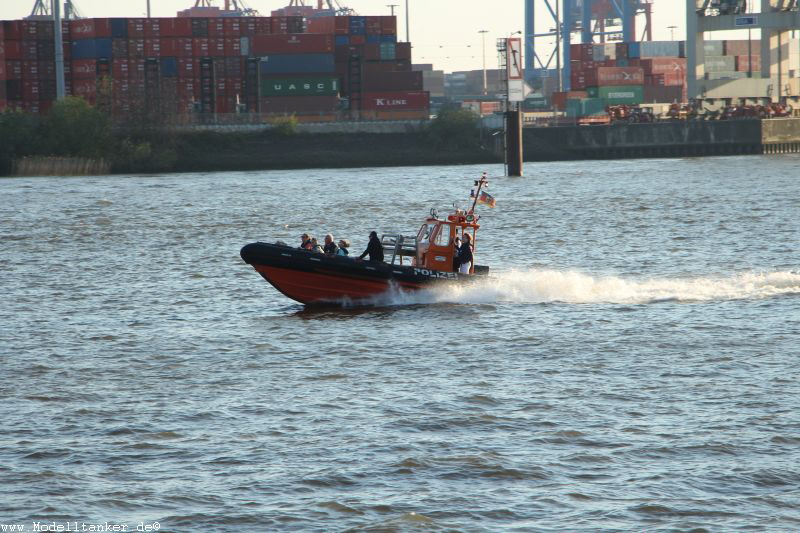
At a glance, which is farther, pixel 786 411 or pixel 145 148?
pixel 145 148

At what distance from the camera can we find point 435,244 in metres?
25.1

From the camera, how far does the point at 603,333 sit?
76.2 ft

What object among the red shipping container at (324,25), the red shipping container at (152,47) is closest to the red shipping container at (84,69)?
the red shipping container at (152,47)

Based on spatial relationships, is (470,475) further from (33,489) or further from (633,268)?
(633,268)

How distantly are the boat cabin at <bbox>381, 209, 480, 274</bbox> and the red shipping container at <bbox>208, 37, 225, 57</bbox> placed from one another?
9224cm

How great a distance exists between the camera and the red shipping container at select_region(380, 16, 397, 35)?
121 meters

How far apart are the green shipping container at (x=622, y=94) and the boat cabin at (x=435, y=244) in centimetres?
10528

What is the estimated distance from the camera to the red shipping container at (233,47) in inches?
4503

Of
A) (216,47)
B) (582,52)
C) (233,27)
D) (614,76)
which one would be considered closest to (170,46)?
(216,47)

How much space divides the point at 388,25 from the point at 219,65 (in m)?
18.2

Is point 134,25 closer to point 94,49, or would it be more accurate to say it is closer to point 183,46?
point 94,49

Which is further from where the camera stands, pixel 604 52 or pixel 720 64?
pixel 604 52

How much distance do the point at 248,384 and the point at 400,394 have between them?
2.60 meters

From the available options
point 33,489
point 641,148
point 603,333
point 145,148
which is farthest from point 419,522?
point 641,148
